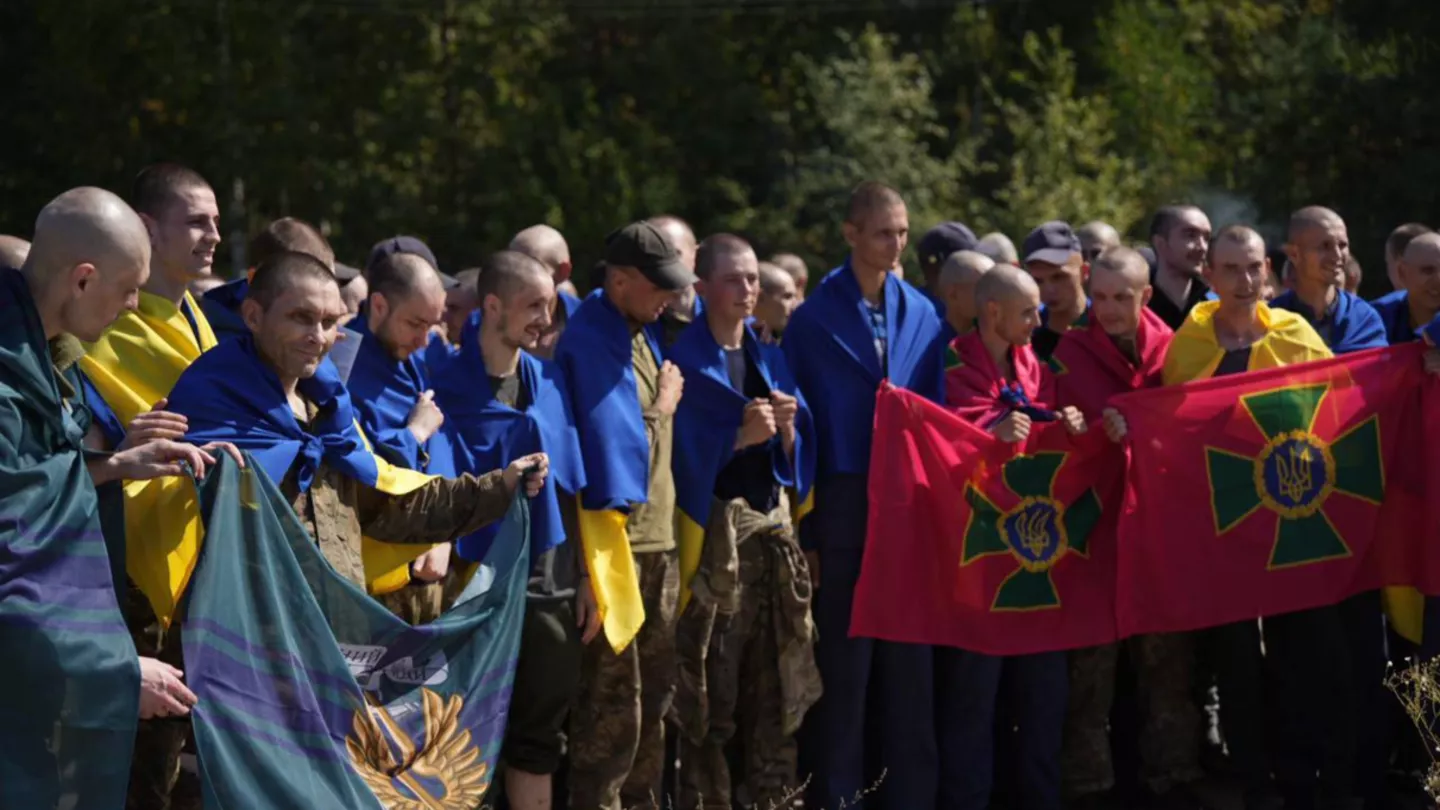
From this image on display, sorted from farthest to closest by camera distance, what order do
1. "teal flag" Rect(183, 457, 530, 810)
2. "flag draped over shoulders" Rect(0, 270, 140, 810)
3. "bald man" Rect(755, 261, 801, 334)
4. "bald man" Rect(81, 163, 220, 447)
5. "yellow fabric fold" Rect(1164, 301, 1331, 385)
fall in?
"bald man" Rect(755, 261, 801, 334) < "yellow fabric fold" Rect(1164, 301, 1331, 385) < "bald man" Rect(81, 163, 220, 447) < "teal flag" Rect(183, 457, 530, 810) < "flag draped over shoulders" Rect(0, 270, 140, 810)

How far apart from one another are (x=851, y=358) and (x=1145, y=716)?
6.41 feet

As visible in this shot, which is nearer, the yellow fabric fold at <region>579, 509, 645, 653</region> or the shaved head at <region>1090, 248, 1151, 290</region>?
the yellow fabric fold at <region>579, 509, 645, 653</region>

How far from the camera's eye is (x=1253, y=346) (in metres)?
7.78

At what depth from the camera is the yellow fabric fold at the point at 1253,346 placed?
7754mm

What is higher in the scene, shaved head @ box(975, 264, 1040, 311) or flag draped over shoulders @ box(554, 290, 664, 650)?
shaved head @ box(975, 264, 1040, 311)

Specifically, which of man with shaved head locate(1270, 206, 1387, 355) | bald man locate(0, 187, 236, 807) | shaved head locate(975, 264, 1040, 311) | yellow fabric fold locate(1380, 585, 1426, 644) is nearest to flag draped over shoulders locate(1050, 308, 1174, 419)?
shaved head locate(975, 264, 1040, 311)

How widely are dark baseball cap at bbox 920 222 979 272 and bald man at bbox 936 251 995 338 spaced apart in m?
1.11

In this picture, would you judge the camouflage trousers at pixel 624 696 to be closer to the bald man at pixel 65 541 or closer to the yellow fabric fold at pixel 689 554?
the yellow fabric fold at pixel 689 554

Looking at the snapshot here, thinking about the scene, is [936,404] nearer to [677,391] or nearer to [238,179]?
[677,391]

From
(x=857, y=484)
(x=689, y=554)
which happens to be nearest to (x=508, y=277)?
(x=689, y=554)

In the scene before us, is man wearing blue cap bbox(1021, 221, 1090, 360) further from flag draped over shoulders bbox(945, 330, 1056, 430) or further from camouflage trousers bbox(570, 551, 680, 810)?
camouflage trousers bbox(570, 551, 680, 810)

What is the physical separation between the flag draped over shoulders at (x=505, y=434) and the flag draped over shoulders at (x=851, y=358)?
117 cm

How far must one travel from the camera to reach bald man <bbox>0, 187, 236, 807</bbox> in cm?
466

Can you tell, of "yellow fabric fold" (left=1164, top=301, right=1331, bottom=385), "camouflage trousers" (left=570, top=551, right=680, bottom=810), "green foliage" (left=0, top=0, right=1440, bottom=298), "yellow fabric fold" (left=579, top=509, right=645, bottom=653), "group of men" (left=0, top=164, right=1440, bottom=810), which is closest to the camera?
"group of men" (left=0, top=164, right=1440, bottom=810)
